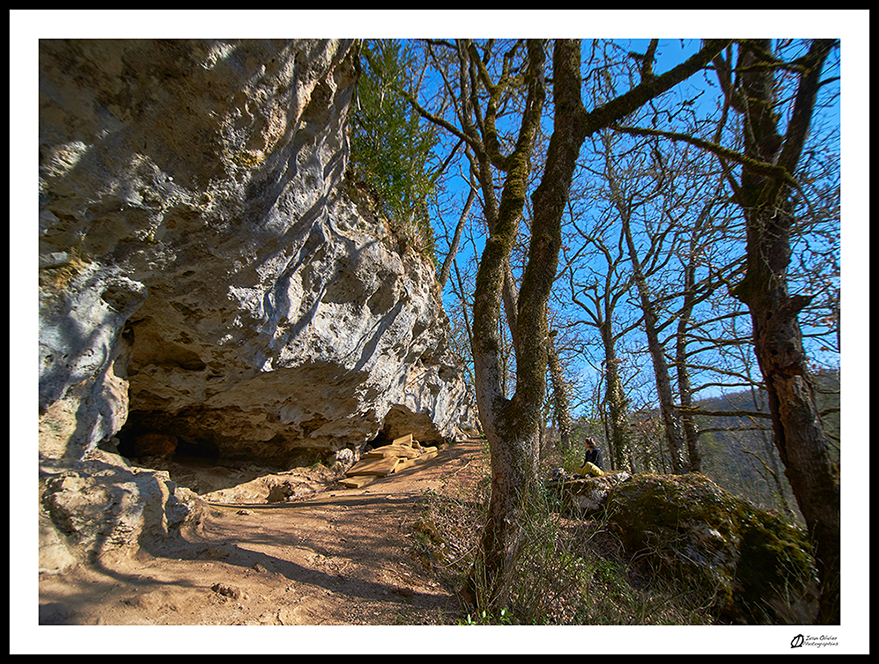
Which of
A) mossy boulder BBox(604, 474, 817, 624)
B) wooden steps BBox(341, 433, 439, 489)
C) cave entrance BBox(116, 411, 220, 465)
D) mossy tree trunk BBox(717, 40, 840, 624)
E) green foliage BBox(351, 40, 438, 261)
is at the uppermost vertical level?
green foliage BBox(351, 40, 438, 261)

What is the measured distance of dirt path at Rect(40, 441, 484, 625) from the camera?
176 centimetres

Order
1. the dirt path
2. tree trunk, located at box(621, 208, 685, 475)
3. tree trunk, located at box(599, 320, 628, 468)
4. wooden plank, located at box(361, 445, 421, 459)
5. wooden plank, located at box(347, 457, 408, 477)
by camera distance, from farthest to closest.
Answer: wooden plank, located at box(361, 445, 421, 459)
tree trunk, located at box(599, 320, 628, 468)
wooden plank, located at box(347, 457, 408, 477)
tree trunk, located at box(621, 208, 685, 475)
the dirt path

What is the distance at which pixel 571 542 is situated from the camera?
7.32 ft

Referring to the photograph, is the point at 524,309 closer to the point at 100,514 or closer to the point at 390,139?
the point at 100,514

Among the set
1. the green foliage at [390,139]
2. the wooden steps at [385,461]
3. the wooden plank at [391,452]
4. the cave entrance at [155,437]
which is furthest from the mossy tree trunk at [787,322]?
the cave entrance at [155,437]

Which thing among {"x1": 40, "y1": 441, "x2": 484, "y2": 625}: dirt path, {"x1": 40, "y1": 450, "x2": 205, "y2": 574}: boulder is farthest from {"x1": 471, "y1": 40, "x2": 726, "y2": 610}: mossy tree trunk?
{"x1": 40, "y1": 450, "x2": 205, "y2": 574}: boulder

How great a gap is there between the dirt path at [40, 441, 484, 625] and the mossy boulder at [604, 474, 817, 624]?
1.94 m

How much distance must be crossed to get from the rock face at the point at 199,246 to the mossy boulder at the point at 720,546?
4.23m

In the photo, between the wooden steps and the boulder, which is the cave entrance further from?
the boulder

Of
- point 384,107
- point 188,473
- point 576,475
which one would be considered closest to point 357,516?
point 576,475

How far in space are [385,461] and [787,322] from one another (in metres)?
6.18

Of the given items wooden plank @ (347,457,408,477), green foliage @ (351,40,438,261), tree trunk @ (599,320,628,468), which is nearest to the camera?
green foliage @ (351,40,438,261)

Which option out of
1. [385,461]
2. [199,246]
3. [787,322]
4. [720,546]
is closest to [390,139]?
[199,246]
